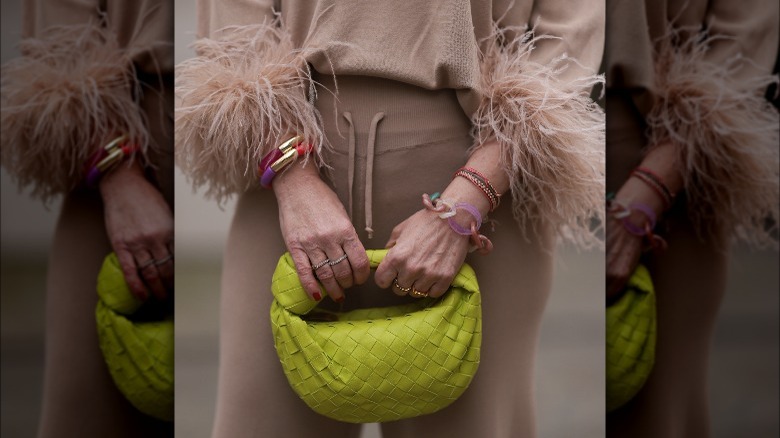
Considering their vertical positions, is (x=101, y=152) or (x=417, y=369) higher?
(x=101, y=152)

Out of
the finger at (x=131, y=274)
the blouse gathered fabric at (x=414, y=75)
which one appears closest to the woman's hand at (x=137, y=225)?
the finger at (x=131, y=274)

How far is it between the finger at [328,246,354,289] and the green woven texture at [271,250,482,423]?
1.6 inches

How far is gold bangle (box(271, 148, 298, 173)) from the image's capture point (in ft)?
4.12

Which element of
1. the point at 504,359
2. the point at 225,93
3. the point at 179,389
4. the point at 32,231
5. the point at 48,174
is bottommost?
the point at 179,389

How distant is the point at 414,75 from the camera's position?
4.18ft

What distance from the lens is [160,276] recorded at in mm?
1495

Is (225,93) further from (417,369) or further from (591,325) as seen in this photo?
(591,325)

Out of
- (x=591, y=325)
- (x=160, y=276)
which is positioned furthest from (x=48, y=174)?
(x=591, y=325)

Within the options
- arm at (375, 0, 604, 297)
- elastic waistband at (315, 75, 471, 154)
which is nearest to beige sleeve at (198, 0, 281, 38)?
elastic waistband at (315, 75, 471, 154)

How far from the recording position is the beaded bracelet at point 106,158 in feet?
4.83

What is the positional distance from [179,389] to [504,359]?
557 millimetres

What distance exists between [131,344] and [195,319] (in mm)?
160

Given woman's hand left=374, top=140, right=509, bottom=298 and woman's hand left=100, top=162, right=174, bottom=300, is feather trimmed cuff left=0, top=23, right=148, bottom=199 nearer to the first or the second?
woman's hand left=100, top=162, right=174, bottom=300

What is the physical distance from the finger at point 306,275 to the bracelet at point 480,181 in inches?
10.5
